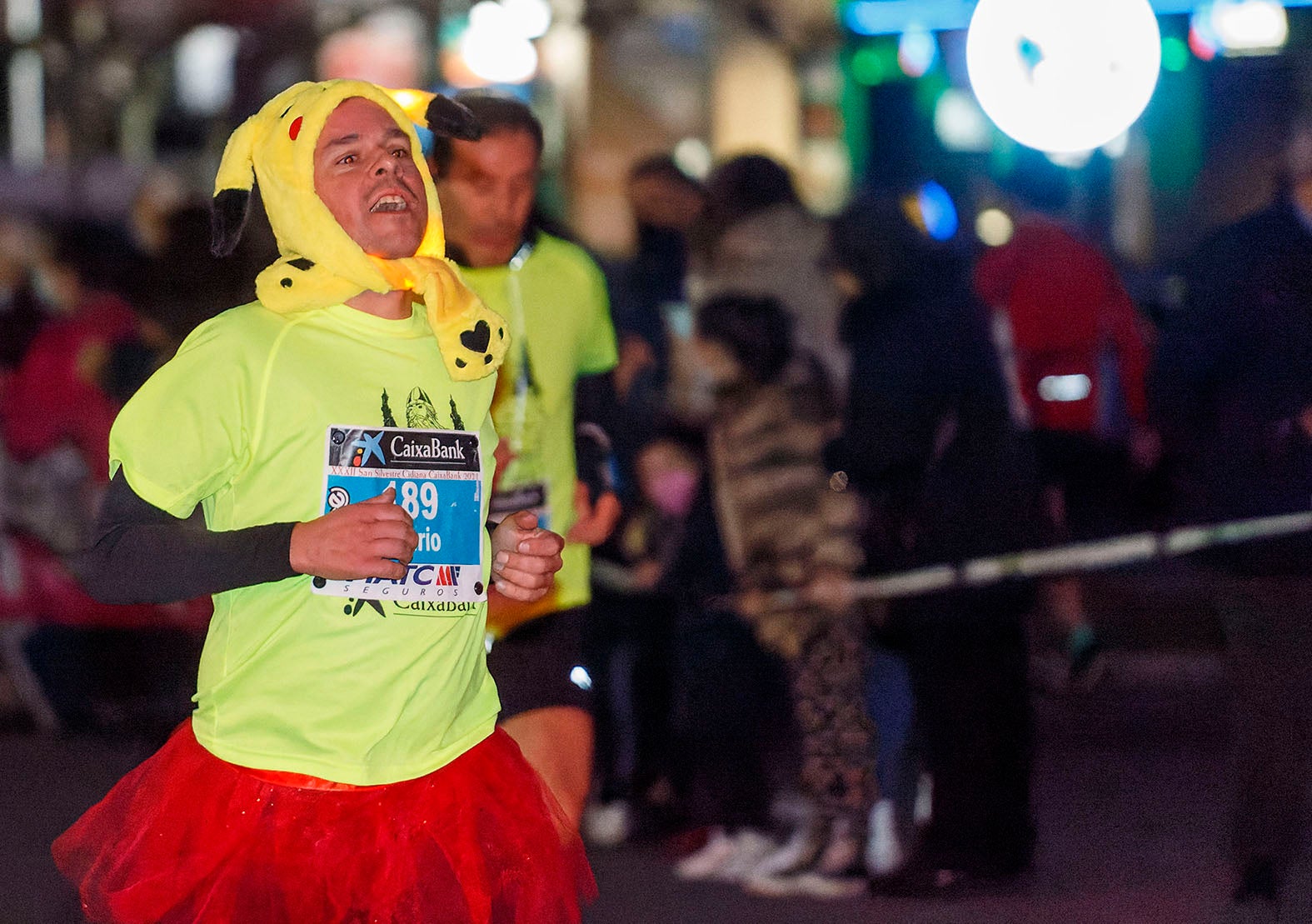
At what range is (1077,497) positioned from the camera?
6.97m

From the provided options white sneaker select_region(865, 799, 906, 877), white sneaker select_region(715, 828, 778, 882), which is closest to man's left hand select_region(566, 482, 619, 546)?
white sneaker select_region(715, 828, 778, 882)

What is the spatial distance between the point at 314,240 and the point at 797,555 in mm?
3136

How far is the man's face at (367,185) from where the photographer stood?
2.59 m

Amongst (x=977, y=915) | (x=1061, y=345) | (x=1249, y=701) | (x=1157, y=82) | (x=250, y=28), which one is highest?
(x=250, y=28)

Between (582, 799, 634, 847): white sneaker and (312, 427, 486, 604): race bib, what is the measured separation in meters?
3.38

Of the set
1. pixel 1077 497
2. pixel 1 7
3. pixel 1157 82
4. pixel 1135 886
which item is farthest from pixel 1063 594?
pixel 1 7

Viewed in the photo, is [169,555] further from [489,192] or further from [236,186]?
[489,192]

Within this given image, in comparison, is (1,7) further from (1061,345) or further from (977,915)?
(977,915)

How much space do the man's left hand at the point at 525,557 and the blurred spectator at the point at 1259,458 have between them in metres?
2.67

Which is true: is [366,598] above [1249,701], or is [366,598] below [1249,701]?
above

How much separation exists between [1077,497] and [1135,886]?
2.14 m

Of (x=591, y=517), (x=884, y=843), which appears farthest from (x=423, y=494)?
(x=884, y=843)

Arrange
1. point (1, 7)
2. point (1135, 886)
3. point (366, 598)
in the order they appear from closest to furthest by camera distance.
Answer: point (366, 598)
point (1135, 886)
point (1, 7)

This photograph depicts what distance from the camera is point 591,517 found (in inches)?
164
